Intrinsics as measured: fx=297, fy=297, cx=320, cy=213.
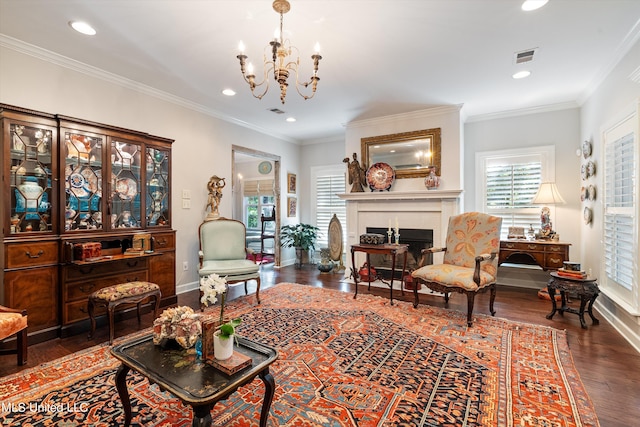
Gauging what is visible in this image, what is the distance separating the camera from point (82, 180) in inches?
118

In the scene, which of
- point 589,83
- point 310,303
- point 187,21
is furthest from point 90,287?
point 589,83

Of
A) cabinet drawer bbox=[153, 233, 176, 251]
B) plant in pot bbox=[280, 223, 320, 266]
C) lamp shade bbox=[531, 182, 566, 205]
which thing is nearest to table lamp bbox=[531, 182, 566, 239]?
lamp shade bbox=[531, 182, 566, 205]

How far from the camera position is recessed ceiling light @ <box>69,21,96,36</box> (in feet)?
8.04

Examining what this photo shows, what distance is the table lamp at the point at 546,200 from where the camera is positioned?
4.14 meters

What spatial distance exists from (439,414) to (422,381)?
0.33 meters

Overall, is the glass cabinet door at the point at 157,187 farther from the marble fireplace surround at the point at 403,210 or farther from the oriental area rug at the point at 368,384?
the marble fireplace surround at the point at 403,210

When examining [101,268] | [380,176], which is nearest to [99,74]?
[101,268]

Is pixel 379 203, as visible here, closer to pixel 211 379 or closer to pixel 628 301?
pixel 628 301

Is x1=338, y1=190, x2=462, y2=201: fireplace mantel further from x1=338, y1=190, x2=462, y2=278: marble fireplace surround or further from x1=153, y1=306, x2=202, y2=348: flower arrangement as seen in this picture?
x1=153, y1=306, x2=202, y2=348: flower arrangement

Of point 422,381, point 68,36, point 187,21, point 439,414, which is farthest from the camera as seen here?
point 68,36

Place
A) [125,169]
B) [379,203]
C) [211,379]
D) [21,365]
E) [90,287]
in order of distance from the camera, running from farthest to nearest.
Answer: [379,203], [125,169], [90,287], [21,365], [211,379]

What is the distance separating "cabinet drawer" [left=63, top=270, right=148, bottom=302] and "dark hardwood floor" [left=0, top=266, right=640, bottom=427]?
1.24 ft

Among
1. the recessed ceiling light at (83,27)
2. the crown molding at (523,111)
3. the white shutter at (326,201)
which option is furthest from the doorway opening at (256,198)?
the recessed ceiling light at (83,27)

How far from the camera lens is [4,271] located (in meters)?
2.46
